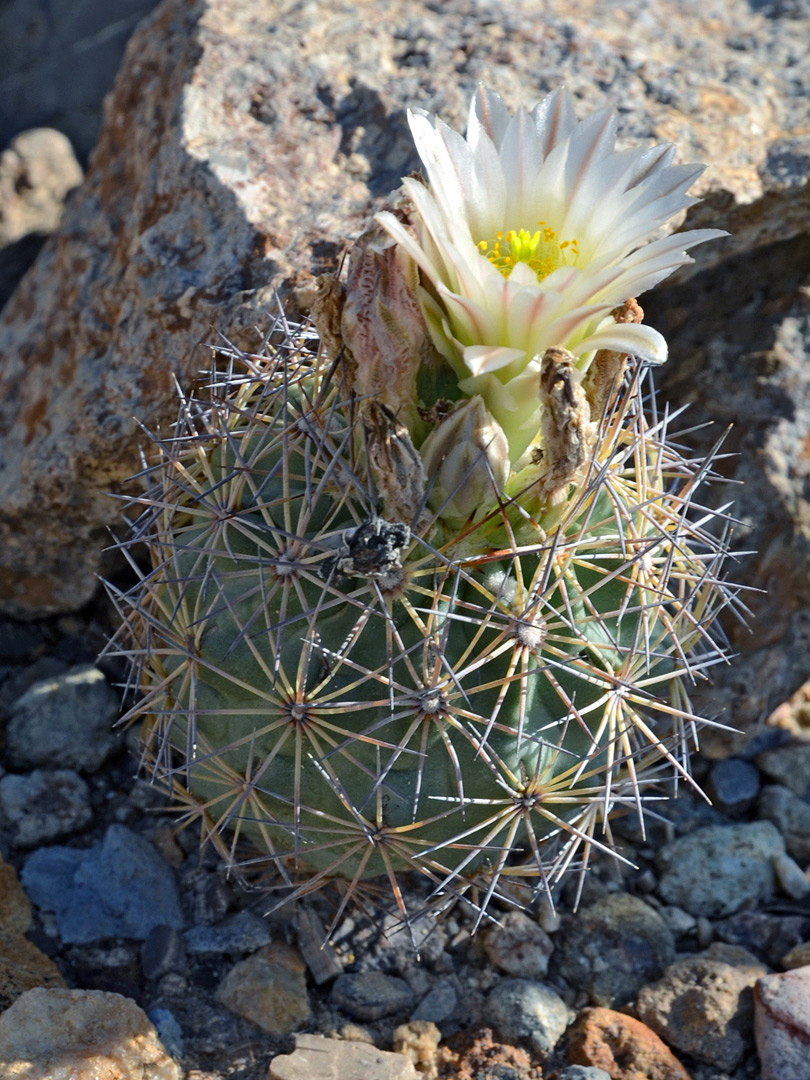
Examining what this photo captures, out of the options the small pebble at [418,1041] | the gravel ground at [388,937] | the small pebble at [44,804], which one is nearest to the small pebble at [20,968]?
the gravel ground at [388,937]

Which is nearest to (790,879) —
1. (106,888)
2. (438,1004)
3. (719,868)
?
(719,868)

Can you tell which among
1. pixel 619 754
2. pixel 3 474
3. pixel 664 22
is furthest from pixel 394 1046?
pixel 664 22

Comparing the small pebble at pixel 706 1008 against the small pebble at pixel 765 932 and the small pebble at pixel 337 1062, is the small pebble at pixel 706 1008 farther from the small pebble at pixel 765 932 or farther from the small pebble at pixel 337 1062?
the small pebble at pixel 337 1062

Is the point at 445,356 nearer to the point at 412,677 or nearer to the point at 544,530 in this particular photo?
the point at 544,530

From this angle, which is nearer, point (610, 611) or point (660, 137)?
point (610, 611)

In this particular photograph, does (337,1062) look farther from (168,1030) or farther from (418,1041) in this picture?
(168,1030)

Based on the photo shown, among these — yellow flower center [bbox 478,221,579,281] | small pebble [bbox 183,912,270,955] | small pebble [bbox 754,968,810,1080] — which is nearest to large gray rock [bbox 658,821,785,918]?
small pebble [bbox 754,968,810,1080]
